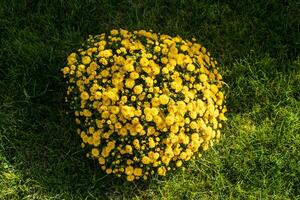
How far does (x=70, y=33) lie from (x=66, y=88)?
49cm

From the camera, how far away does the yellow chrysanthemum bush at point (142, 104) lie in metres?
3.68

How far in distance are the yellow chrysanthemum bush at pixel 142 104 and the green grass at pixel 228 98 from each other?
0.68 feet

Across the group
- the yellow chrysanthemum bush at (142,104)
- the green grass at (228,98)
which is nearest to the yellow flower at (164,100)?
the yellow chrysanthemum bush at (142,104)

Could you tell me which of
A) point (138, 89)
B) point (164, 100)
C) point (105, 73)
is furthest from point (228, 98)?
point (105, 73)

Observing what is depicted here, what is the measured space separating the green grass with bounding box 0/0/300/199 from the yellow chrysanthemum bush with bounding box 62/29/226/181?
208 mm

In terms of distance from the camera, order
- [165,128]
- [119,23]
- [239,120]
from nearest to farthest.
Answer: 1. [165,128]
2. [239,120]
3. [119,23]

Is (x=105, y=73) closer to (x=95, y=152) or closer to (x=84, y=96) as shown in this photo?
(x=84, y=96)

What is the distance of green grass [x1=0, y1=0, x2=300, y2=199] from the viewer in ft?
13.2

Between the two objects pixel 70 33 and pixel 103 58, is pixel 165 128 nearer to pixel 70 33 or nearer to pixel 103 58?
pixel 103 58

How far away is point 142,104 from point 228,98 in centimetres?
97

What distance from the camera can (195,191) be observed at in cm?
405

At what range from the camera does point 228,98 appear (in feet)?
14.3

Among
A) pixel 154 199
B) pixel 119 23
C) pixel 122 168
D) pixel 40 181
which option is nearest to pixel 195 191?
pixel 154 199

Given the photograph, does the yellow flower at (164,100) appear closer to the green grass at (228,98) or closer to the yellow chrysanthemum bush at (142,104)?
the yellow chrysanthemum bush at (142,104)
